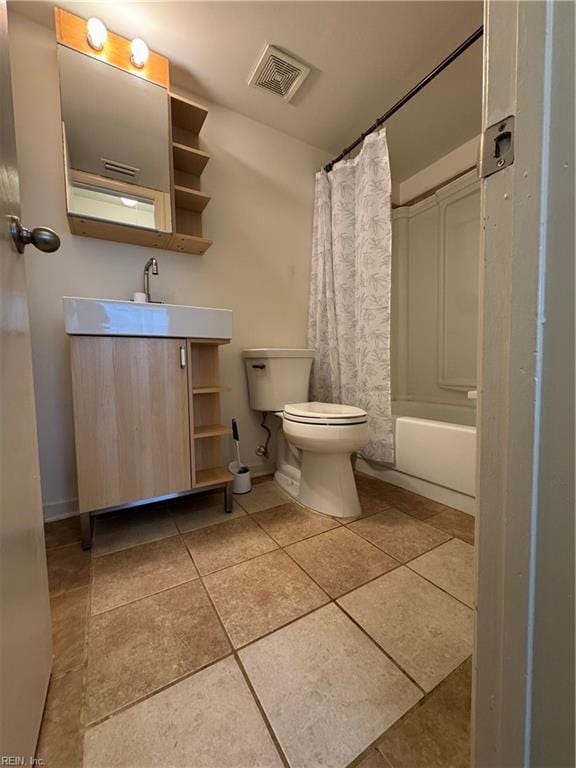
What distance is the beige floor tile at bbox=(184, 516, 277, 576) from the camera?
104 cm

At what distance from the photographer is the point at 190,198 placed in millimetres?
1506

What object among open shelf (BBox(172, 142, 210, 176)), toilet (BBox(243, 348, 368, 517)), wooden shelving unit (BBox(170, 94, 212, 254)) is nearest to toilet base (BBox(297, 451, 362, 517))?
toilet (BBox(243, 348, 368, 517))

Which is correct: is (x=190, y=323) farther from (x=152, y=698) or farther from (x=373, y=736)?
(x=373, y=736)

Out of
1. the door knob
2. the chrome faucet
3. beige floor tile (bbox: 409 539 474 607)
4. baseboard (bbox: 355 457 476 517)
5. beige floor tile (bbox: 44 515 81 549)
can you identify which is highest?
the chrome faucet

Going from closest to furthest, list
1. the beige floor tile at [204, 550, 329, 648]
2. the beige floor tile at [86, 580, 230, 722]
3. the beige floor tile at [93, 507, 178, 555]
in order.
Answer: the beige floor tile at [86, 580, 230, 722] < the beige floor tile at [204, 550, 329, 648] < the beige floor tile at [93, 507, 178, 555]

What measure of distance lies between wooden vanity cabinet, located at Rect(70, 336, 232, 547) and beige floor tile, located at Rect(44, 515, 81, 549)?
5.8 inches

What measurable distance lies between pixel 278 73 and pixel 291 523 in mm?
2114

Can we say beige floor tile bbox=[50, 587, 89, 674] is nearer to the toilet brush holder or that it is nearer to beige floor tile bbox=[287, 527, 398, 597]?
beige floor tile bbox=[287, 527, 398, 597]

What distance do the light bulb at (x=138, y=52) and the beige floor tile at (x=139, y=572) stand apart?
2070 millimetres

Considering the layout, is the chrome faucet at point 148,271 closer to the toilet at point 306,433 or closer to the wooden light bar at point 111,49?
the toilet at point 306,433

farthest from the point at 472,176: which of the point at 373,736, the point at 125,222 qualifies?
the point at 373,736

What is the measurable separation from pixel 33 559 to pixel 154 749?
1.30 feet

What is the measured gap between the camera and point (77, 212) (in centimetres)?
128

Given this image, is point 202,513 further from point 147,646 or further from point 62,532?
point 147,646
